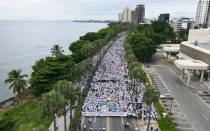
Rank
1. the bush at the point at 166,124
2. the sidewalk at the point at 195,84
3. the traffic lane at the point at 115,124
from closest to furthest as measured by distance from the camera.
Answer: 1. the bush at the point at 166,124
2. the traffic lane at the point at 115,124
3. the sidewalk at the point at 195,84

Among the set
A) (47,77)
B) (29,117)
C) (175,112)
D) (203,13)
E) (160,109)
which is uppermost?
(203,13)

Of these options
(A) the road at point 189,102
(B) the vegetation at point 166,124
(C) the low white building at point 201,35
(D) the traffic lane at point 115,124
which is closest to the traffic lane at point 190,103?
(A) the road at point 189,102

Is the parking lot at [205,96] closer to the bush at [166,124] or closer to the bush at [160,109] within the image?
the bush at [160,109]

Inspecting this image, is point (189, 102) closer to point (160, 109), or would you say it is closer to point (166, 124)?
point (160, 109)

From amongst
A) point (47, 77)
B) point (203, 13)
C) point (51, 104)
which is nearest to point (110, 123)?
point (51, 104)

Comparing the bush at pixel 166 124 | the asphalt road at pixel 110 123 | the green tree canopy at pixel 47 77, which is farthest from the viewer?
the green tree canopy at pixel 47 77

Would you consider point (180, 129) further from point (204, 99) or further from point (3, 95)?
point (3, 95)
